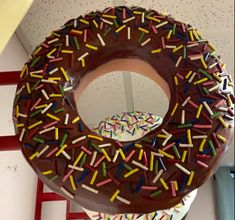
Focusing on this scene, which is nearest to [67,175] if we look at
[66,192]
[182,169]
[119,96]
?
[66,192]

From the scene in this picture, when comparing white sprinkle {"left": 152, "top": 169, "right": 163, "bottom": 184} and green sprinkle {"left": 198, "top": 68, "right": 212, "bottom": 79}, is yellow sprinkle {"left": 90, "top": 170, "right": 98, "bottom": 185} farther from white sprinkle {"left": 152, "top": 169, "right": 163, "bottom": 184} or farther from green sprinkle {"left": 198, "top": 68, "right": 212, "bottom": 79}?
green sprinkle {"left": 198, "top": 68, "right": 212, "bottom": 79}

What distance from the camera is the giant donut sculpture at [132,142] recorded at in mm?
483

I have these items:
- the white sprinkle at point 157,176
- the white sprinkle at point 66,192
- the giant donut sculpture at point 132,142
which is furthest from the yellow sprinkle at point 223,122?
the white sprinkle at point 66,192

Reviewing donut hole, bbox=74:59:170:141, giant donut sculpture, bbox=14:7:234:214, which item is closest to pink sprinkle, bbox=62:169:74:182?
giant donut sculpture, bbox=14:7:234:214

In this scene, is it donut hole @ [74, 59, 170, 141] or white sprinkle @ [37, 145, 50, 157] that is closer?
white sprinkle @ [37, 145, 50, 157]

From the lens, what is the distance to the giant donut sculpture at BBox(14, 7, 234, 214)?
48 centimetres

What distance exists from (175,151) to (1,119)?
745 millimetres

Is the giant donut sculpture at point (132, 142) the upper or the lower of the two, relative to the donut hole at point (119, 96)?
lower

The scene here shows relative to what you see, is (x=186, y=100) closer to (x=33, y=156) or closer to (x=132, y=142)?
(x=132, y=142)

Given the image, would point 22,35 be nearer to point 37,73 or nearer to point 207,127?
point 37,73

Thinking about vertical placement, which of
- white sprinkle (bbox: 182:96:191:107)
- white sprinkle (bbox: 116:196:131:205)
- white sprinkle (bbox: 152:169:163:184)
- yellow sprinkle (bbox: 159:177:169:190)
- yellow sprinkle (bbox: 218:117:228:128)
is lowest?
white sprinkle (bbox: 116:196:131:205)

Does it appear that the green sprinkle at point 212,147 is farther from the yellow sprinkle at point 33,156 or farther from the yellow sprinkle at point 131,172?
the yellow sprinkle at point 33,156

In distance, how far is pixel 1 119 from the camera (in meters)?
1.13

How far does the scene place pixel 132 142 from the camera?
→ 0.51 metres
